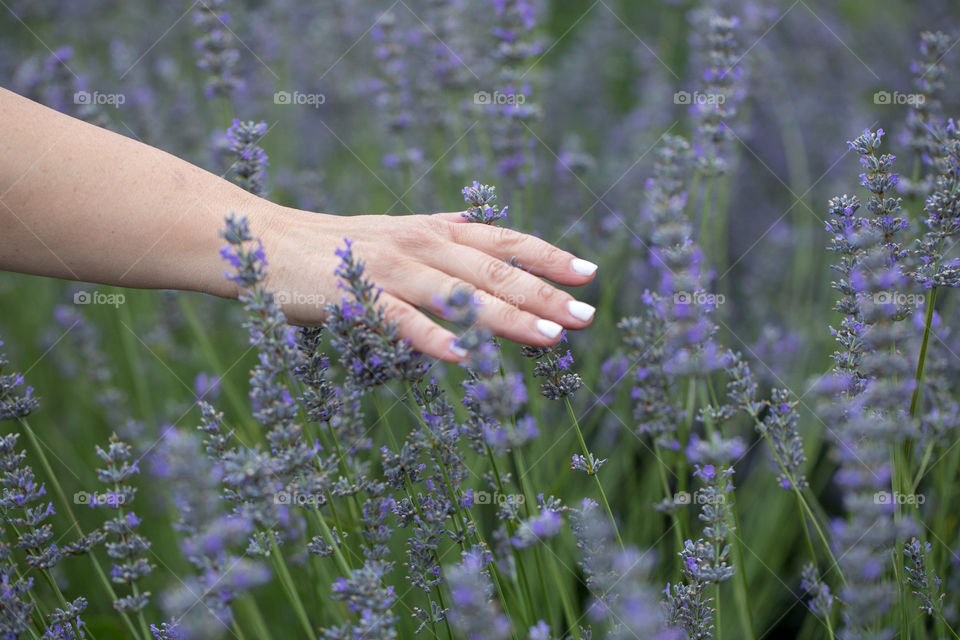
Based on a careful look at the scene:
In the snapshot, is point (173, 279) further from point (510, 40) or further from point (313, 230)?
point (510, 40)

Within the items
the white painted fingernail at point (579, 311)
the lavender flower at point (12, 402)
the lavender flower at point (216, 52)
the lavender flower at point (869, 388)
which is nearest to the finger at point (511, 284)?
the white painted fingernail at point (579, 311)

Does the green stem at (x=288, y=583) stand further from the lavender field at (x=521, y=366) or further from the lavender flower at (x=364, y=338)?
the lavender flower at (x=364, y=338)

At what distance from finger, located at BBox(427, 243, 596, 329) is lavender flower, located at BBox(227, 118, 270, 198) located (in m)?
0.55

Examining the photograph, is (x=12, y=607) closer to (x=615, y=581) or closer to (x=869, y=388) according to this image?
(x=615, y=581)

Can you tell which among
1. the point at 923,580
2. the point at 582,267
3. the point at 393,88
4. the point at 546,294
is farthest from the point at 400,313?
the point at 393,88

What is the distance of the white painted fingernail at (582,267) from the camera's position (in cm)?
156

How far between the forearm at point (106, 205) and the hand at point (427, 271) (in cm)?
11

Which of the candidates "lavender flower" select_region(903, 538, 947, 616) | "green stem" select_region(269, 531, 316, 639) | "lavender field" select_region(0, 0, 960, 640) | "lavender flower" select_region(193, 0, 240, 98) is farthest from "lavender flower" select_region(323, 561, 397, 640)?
"lavender flower" select_region(193, 0, 240, 98)

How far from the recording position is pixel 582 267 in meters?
1.57

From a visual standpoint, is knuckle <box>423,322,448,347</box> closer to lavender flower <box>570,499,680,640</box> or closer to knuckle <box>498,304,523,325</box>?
knuckle <box>498,304,523,325</box>

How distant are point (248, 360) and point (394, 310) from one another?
191 cm

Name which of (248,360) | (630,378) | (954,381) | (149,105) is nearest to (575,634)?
(630,378)

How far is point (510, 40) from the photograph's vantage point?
2.48m

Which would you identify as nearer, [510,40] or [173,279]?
[173,279]
